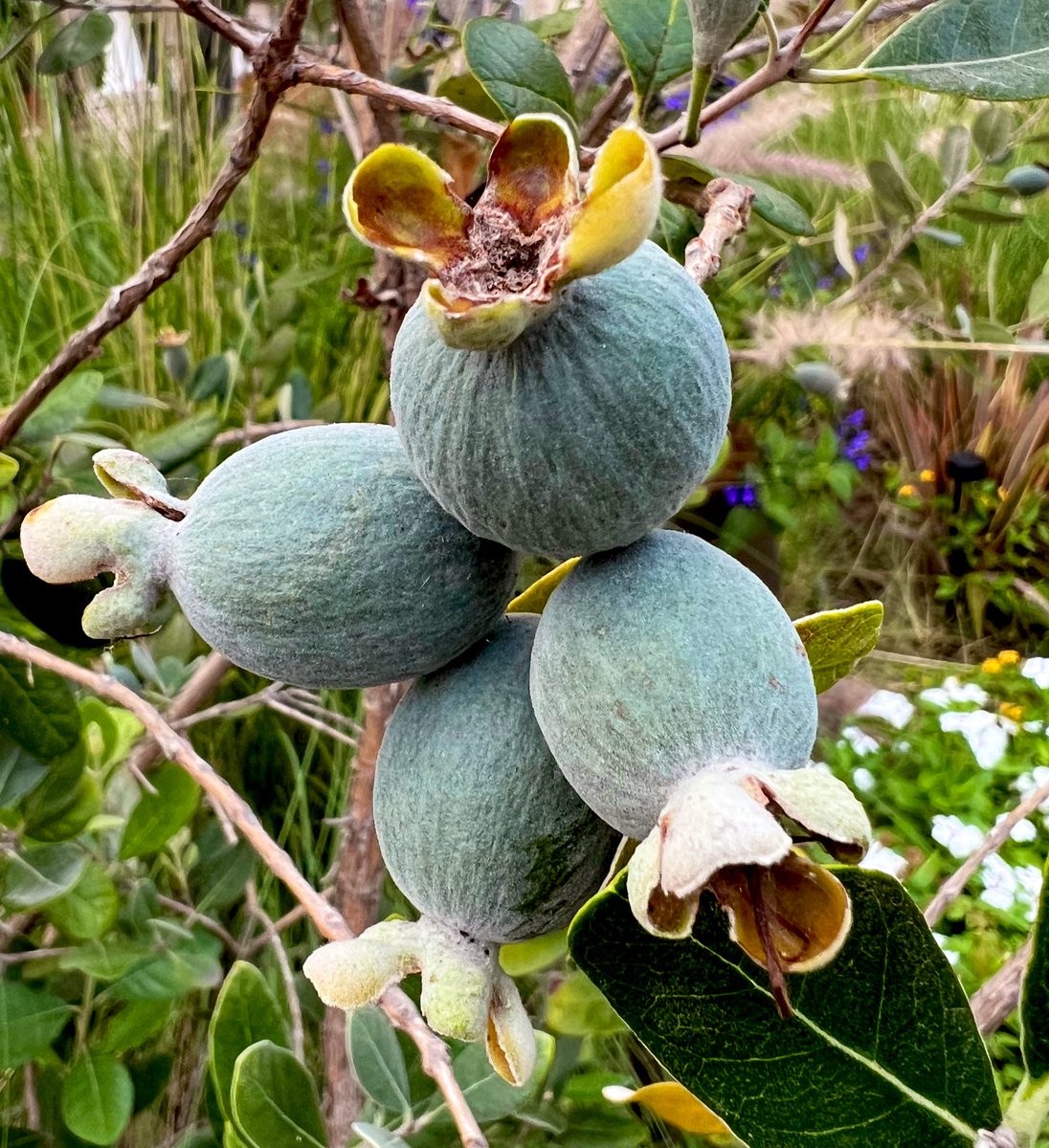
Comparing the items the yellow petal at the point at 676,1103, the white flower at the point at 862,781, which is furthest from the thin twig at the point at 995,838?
the white flower at the point at 862,781

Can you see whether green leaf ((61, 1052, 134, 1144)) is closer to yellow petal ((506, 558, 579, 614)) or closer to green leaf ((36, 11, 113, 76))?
yellow petal ((506, 558, 579, 614))

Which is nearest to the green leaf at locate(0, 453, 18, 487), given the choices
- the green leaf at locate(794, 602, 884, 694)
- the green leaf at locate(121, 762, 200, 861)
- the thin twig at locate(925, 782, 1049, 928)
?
the green leaf at locate(121, 762, 200, 861)

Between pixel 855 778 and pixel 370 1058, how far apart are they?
62.4 inches

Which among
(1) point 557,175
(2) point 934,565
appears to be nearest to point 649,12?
(1) point 557,175

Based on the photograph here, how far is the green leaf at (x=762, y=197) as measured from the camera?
25.9 inches

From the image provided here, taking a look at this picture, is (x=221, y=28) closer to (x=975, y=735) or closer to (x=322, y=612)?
(x=322, y=612)

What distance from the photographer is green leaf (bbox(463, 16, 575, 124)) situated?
2.17 ft

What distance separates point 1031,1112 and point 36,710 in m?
0.74

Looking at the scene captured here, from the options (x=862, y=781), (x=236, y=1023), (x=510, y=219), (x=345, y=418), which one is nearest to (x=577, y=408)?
(x=510, y=219)

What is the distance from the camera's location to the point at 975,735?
204 centimetres

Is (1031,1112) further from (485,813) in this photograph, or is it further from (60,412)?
(60,412)

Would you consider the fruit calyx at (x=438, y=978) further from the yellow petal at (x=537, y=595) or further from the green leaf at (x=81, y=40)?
the green leaf at (x=81, y=40)

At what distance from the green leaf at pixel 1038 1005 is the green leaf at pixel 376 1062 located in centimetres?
50

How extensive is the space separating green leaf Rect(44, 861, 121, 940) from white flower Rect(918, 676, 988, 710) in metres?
1.97
